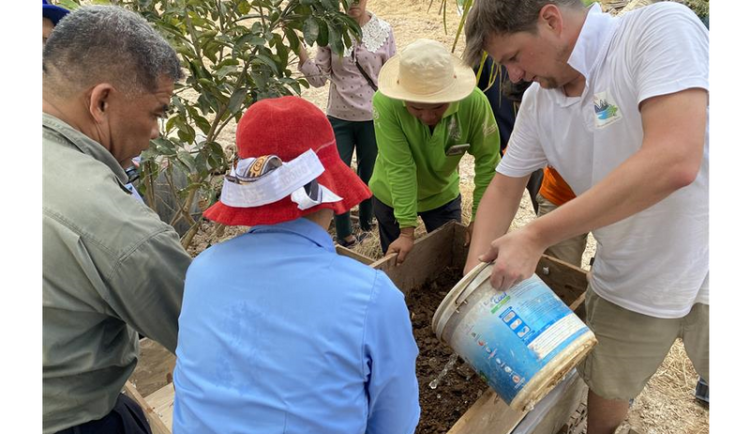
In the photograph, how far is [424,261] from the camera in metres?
2.49

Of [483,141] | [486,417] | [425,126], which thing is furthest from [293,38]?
[486,417]

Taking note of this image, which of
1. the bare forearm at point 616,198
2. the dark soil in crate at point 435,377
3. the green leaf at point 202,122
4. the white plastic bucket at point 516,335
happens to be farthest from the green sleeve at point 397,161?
the bare forearm at point 616,198

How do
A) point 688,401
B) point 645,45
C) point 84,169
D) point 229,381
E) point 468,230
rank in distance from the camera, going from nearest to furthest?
point 229,381
point 84,169
point 645,45
point 468,230
point 688,401

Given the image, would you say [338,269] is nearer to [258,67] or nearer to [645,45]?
[645,45]

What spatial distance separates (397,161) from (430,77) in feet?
1.60

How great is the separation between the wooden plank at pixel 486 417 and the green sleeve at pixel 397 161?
0.99m

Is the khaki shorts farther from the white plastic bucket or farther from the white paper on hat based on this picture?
the white paper on hat

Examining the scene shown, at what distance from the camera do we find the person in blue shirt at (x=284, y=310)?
993mm

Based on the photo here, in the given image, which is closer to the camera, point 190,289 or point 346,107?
point 190,289

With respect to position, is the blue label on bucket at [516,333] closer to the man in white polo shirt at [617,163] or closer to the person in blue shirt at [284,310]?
the man in white polo shirt at [617,163]

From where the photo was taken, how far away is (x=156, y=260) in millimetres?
1181

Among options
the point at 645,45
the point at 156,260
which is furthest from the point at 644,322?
the point at 156,260

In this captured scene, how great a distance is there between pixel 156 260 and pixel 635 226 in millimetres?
1377

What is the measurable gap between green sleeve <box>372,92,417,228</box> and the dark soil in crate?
41 centimetres
